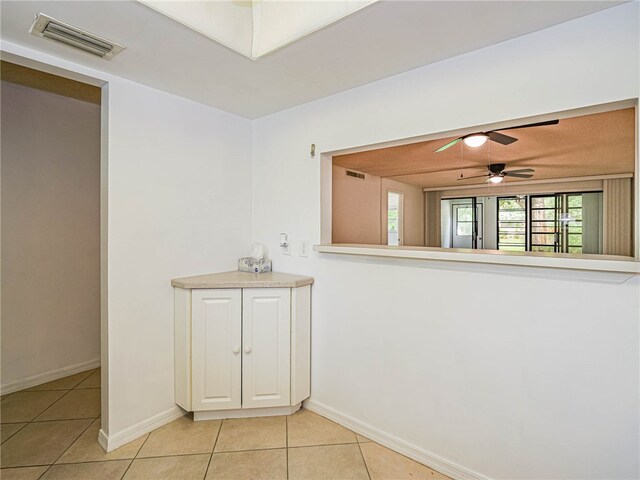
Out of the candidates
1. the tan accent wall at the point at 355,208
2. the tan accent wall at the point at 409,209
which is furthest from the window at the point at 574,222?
the tan accent wall at the point at 355,208

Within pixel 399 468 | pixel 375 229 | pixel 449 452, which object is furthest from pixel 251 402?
pixel 375 229

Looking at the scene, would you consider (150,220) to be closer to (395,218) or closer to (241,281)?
(241,281)

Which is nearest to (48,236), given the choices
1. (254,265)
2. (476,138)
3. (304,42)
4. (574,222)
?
(254,265)

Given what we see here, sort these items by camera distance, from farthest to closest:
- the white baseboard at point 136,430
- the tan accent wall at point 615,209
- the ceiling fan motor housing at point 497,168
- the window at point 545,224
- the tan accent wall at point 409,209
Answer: the tan accent wall at point 409,209 < the window at point 545,224 < the tan accent wall at point 615,209 < the ceiling fan motor housing at point 497,168 < the white baseboard at point 136,430

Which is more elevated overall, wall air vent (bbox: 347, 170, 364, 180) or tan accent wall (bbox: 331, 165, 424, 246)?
wall air vent (bbox: 347, 170, 364, 180)

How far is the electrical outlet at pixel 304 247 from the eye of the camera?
237 cm

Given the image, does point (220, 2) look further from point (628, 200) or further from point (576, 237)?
point (628, 200)

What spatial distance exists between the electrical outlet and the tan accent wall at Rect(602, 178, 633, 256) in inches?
166

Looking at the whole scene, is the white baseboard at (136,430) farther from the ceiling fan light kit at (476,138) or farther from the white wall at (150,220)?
the ceiling fan light kit at (476,138)

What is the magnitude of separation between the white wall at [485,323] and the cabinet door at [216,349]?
57cm

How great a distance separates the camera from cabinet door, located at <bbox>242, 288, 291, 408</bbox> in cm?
218

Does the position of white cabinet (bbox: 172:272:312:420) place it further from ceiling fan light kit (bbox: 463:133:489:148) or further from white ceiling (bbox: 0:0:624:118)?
ceiling fan light kit (bbox: 463:133:489:148)

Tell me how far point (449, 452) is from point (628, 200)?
487cm

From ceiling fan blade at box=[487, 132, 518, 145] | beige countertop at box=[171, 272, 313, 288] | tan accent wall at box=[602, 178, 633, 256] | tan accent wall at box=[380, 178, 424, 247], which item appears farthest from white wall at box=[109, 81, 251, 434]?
tan accent wall at box=[602, 178, 633, 256]
